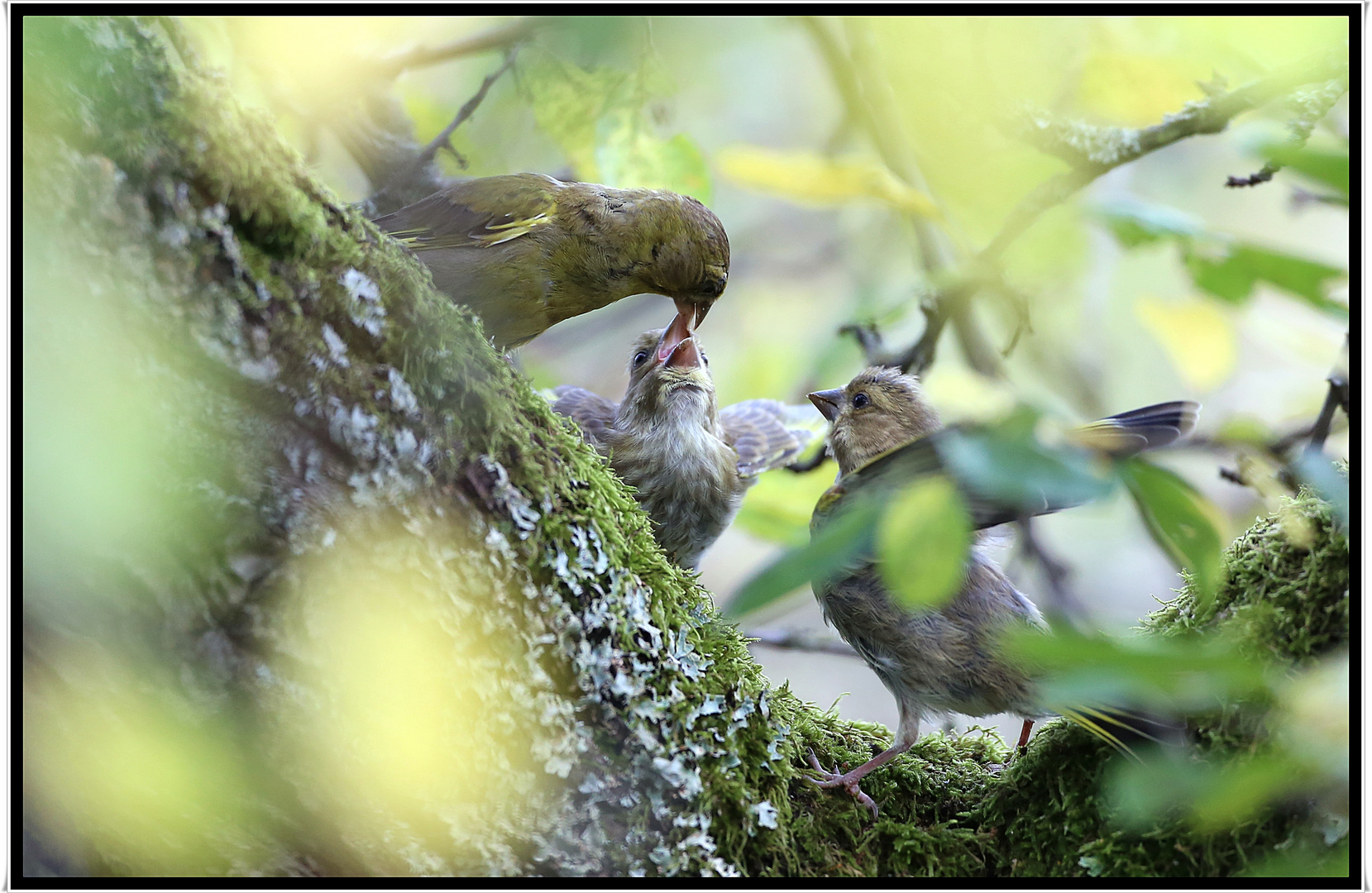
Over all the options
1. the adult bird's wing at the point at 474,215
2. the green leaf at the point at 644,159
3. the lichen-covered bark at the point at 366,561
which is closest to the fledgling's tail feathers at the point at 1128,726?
the lichen-covered bark at the point at 366,561

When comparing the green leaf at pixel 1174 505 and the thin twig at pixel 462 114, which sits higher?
the thin twig at pixel 462 114

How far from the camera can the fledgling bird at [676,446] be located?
3.36m

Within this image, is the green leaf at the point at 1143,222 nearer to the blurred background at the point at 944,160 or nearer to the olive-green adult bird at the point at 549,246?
the blurred background at the point at 944,160

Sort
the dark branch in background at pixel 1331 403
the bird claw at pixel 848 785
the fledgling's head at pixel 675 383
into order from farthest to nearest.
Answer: the fledgling's head at pixel 675 383 < the dark branch in background at pixel 1331 403 < the bird claw at pixel 848 785

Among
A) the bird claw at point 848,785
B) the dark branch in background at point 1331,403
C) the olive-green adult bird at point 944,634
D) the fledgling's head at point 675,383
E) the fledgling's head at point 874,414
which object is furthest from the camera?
the fledgling's head at point 675,383

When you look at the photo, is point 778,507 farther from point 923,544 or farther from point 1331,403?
point 923,544

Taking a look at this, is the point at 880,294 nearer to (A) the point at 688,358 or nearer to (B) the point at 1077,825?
(A) the point at 688,358

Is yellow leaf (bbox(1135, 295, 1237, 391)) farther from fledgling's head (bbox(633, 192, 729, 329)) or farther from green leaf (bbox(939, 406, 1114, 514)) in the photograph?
green leaf (bbox(939, 406, 1114, 514))

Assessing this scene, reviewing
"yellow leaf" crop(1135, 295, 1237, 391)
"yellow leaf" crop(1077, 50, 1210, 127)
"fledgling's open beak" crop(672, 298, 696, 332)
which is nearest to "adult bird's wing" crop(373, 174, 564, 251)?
"fledgling's open beak" crop(672, 298, 696, 332)

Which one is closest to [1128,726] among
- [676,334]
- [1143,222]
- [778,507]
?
[1143,222]

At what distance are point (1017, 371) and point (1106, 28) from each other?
2.82 m

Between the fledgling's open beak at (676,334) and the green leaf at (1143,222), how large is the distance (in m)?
1.53

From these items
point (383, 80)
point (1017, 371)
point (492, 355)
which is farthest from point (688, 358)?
point (1017, 371)

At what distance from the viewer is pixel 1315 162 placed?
1143 millimetres
